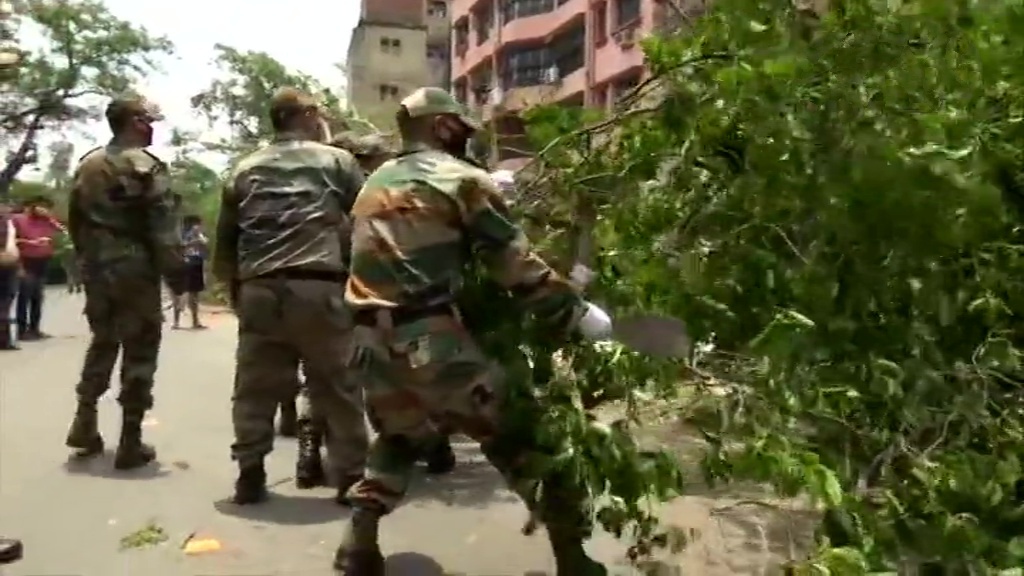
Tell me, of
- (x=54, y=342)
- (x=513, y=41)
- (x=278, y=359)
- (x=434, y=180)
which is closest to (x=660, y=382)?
(x=434, y=180)

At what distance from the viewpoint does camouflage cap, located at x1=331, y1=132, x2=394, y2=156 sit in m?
6.07

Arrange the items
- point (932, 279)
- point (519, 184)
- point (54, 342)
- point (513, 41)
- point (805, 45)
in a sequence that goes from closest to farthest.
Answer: point (932, 279), point (805, 45), point (519, 184), point (54, 342), point (513, 41)

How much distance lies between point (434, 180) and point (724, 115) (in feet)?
3.60

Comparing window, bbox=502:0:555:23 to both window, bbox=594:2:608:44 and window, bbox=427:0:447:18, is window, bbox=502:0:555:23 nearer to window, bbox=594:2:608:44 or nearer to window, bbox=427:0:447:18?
window, bbox=594:2:608:44

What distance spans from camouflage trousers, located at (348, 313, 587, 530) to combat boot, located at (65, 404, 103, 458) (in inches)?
116

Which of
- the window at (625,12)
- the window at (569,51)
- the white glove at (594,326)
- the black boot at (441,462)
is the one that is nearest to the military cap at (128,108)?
the black boot at (441,462)

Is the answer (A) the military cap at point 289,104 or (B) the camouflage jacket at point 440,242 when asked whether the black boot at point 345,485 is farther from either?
(A) the military cap at point 289,104

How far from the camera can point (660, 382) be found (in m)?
3.80

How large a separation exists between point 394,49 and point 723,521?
180 ft

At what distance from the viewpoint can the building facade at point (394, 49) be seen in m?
55.1

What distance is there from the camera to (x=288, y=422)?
7207 mm

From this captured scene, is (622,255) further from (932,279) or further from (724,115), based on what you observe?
(932,279)

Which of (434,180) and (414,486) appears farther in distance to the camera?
(414,486)

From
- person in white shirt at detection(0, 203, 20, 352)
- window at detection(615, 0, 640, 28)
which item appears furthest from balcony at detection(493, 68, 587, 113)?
window at detection(615, 0, 640, 28)
